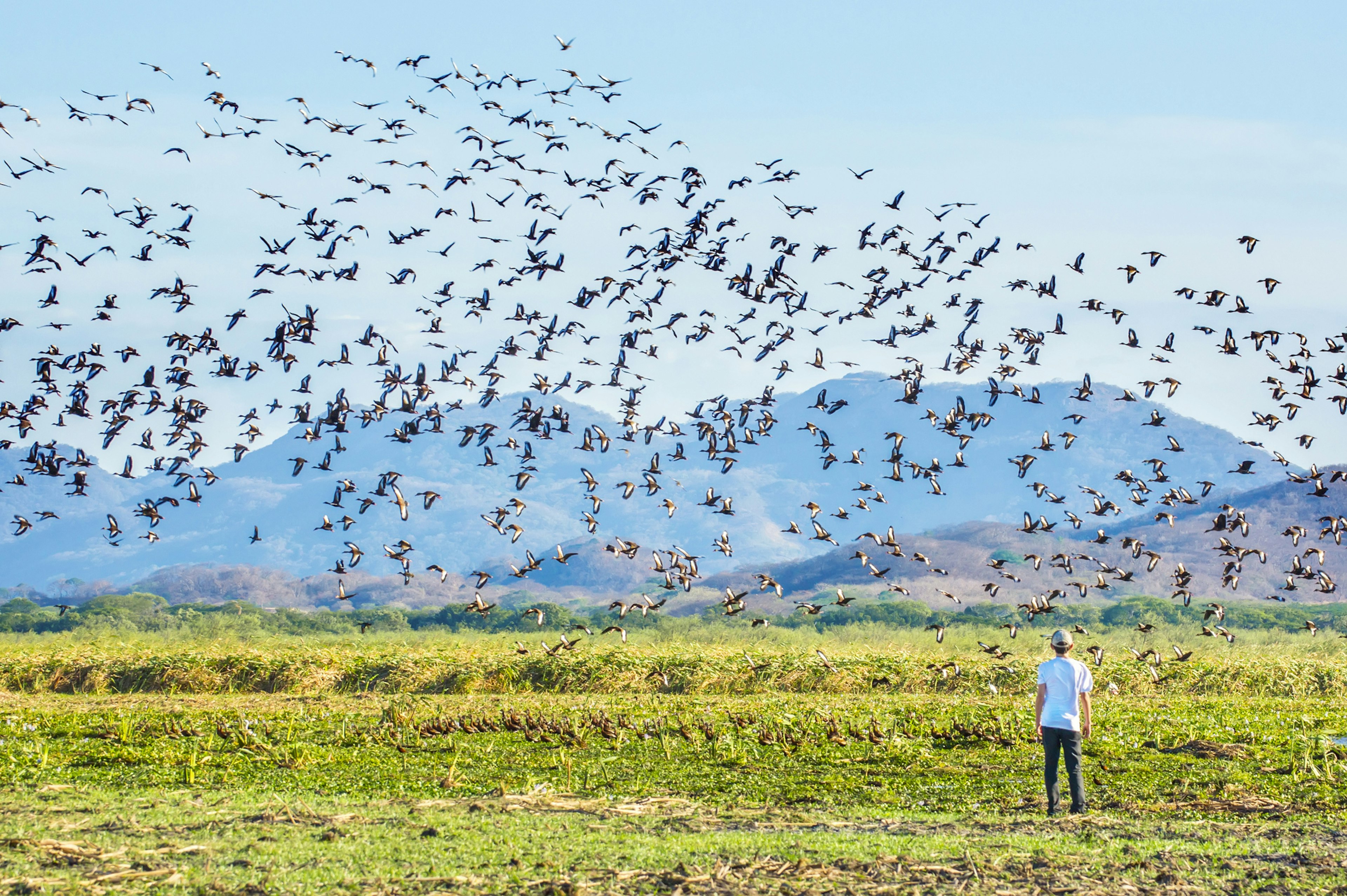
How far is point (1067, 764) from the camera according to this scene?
50.6ft

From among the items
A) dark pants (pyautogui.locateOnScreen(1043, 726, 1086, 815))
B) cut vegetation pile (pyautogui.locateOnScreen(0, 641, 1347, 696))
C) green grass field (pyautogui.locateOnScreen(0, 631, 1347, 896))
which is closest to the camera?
green grass field (pyautogui.locateOnScreen(0, 631, 1347, 896))

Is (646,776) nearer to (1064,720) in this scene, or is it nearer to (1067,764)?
(1067,764)

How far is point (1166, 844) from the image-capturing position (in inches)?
513

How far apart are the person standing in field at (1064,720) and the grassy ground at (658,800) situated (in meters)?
0.59

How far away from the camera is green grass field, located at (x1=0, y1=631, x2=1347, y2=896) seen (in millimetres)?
11820

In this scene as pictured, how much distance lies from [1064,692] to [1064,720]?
0.36m

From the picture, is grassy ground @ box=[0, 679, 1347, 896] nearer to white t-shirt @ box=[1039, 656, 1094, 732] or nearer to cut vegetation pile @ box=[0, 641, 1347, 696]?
white t-shirt @ box=[1039, 656, 1094, 732]

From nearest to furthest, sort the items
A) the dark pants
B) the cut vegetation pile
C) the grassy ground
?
the grassy ground
the dark pants
the cut vegetation pile

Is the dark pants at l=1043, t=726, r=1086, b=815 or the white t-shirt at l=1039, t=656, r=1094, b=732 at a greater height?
the white t-shirt at l=1039, t=656, r=1094, b=732

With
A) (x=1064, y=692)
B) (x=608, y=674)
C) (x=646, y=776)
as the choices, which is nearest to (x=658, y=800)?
(x=646, y=776)

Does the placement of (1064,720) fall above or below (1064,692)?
below

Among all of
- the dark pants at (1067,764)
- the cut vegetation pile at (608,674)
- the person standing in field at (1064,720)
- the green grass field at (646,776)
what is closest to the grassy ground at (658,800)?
the green grass field at (646,776)

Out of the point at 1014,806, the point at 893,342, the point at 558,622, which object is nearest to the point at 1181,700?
the point at 893,342

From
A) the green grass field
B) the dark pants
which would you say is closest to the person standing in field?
the dark pants
